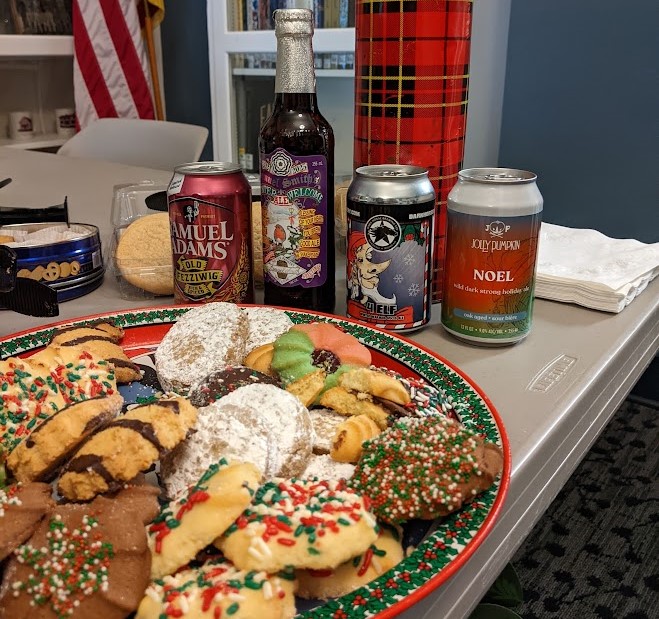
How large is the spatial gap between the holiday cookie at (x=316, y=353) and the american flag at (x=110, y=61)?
291 cm

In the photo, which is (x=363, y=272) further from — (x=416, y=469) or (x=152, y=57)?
(x=152, y=57)

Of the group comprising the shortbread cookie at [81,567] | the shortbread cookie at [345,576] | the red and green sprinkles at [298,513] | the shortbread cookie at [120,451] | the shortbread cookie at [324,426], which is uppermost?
the shortbread cookie at [120,451]

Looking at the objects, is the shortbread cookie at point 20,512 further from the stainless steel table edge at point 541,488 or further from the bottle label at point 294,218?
the bottle label at point 294,218

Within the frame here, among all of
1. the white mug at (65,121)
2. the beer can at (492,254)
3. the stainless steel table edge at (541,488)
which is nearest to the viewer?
the stainless steel table edge at (541,488)

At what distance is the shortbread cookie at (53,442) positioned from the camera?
501mm

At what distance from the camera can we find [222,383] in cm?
61

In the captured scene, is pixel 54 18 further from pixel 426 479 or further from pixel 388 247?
pixel 426 479

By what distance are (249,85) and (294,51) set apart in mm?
2571

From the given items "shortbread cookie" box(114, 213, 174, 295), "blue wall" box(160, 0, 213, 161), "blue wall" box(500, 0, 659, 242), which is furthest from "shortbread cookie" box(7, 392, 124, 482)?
"blue wall" box(160, 0, 213, 161)

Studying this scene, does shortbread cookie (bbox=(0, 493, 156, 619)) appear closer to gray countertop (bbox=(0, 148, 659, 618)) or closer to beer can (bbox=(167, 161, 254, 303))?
gray countertop (bbox=(0, 148, 659, 618))

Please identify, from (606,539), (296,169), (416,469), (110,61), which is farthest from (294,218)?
(110,61)

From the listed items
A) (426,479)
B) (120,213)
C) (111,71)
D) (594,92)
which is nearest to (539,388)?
A: (426,479)

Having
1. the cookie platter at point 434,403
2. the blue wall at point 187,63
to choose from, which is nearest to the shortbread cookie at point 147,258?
the cookie platter at point 434,403

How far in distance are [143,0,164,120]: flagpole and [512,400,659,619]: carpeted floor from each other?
8.86 feet
